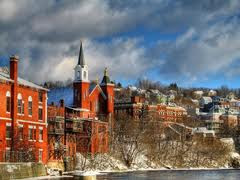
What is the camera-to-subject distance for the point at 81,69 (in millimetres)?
135250

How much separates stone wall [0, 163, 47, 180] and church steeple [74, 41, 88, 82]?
202 ft

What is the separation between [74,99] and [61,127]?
34323 mm

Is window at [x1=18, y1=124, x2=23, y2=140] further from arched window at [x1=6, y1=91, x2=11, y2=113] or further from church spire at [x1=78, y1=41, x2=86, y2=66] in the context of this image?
church spire at [x1=78, y1=41, x2=86, y2=66]

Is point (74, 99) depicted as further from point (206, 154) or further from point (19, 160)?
point (19, 160)

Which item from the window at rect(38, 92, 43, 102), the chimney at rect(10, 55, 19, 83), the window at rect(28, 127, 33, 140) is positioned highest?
the chimney at rect(10, 55, 19, 83)

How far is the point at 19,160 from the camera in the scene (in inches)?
2965

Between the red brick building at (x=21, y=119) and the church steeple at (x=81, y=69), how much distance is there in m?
46.5

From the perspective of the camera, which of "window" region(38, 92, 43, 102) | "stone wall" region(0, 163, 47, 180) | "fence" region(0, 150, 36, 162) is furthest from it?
"window" region(38, 92, 43, 102)

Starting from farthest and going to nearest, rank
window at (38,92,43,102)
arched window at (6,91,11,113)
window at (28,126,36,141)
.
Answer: window at (38,92,43,102) < window at (28,126,36,141) < arched window at (6,91,11,113)

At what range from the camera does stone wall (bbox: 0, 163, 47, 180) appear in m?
64.0

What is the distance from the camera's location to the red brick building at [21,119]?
77.9m

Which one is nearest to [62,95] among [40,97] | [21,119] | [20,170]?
[40,97]

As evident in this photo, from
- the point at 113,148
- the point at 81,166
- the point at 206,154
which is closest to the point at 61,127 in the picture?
the point at 81,166

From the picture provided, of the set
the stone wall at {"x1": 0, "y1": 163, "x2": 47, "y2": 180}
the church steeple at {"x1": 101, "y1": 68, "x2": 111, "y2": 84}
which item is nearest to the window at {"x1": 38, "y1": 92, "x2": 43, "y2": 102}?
the stone wall at {"x1": 0, "y1": 163, "x2": 47, "y2": 180}
